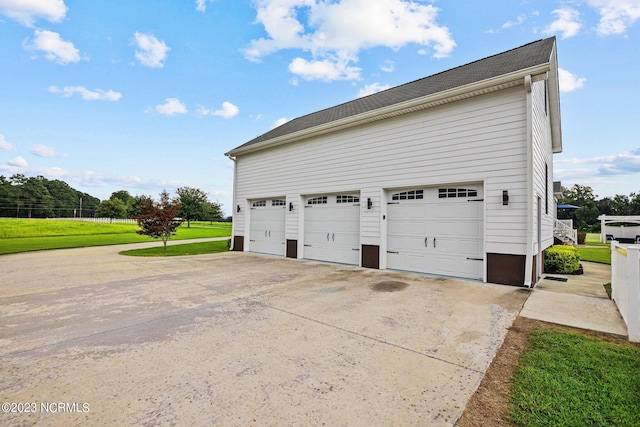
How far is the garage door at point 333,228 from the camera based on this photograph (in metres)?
8.92

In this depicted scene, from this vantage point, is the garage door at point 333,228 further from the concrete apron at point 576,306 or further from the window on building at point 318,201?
the concrete apron at point 576,306

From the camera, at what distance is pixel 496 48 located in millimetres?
10039

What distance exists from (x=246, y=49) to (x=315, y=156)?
21.4 feet

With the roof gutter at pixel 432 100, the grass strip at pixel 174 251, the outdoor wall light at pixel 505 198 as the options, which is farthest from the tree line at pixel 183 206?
the outdoor wall light at pixel 505 198

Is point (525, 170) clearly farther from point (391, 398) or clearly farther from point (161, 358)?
point (161, 358)

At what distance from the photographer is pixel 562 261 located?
8.03m

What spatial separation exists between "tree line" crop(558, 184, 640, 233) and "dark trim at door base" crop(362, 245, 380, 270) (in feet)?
145

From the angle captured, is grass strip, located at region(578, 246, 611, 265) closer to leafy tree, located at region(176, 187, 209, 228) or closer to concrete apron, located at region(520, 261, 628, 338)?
concrete apron, located at region(520, 261, 628, 338)

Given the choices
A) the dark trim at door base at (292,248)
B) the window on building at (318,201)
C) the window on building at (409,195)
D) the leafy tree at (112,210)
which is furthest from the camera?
the leafy tree at (112,210)

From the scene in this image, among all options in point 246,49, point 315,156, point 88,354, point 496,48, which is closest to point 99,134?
point 246,49

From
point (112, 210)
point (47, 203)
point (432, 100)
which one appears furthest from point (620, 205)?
point (47, 203)

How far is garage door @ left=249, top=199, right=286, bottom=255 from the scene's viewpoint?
1129cm

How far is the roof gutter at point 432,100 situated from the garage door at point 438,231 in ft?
7.34

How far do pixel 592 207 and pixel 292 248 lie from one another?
52813 mm
